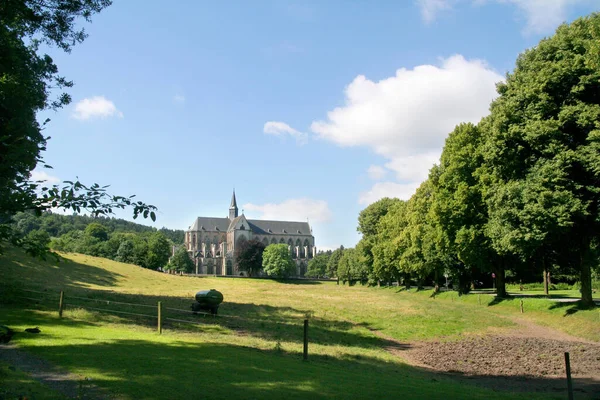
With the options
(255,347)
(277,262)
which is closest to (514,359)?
(255,347)

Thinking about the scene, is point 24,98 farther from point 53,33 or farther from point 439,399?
point 439,399

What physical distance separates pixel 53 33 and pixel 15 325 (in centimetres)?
1060

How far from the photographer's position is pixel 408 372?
1648cm

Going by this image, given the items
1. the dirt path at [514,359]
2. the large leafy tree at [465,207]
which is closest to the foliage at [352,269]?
the large leafy tree at [465,207]

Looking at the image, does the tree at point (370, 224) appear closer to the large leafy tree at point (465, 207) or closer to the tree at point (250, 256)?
the large leafy tree at point (465, 207)

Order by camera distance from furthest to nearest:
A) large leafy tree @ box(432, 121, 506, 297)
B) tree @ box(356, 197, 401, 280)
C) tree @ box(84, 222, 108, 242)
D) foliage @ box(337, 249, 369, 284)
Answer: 1. tree @ box(84, 222, 108, 242)
2. foliage @ box(337, 249, 369, 284)
3. tree @ box(356, 197, 401, 280)
4. large leafy tree @ box(432, 121, 506, 297)

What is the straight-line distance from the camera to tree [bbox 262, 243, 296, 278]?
141250 millimetres

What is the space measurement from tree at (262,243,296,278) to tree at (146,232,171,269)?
102 ft

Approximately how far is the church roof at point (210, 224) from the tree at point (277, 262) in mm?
56188

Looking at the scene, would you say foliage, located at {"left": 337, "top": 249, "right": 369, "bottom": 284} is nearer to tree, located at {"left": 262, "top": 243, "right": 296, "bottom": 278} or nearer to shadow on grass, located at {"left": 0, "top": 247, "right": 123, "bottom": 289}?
tree, located at {"left": 262, "top": 243, "right": 296, "bottom": 278}

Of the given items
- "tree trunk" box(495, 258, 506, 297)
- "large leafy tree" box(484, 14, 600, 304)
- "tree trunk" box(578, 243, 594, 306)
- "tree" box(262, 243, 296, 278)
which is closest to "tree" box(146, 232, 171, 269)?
"tree" box(262, 243, 296, 278)

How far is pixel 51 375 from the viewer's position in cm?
1020

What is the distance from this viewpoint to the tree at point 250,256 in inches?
5832

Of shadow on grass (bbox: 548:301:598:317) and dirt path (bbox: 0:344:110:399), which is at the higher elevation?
dirt path (bbox: 0:344:110:399)
